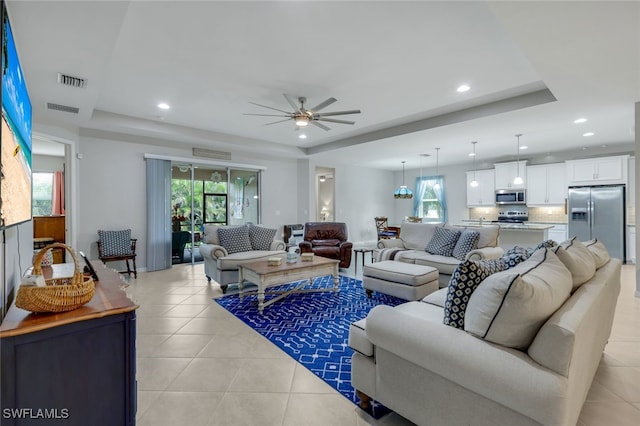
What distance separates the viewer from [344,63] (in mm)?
3168

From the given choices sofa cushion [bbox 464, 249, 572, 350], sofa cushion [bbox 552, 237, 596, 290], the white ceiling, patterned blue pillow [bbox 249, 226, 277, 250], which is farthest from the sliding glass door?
sofa cushion [bbox 552, 237, 596, 290]

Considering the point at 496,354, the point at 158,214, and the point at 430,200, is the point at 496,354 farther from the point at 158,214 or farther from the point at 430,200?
the point at 430,200

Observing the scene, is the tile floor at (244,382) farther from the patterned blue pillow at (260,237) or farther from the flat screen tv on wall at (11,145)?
the patterned blue pillow at (260,237)

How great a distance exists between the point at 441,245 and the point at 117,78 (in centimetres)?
485

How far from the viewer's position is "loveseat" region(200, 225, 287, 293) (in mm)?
4332

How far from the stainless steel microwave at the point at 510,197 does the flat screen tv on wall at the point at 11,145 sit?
9.27m

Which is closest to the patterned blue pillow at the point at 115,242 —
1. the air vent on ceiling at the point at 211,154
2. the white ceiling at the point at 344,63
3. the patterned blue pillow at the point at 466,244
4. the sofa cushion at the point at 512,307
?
the white ceiling at the point at 344,63

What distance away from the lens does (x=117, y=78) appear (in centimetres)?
351

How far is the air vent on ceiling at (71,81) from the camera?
9.82 feet

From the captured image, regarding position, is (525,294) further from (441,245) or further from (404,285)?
(441,245)

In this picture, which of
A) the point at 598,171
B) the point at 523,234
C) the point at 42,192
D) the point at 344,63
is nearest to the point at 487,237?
the point at 523,234

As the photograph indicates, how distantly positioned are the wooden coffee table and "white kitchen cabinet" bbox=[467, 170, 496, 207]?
20.9 ft

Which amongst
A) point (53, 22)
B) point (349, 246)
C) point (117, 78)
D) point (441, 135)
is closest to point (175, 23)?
point (53, 22)

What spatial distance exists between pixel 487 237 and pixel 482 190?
15.7 feet
